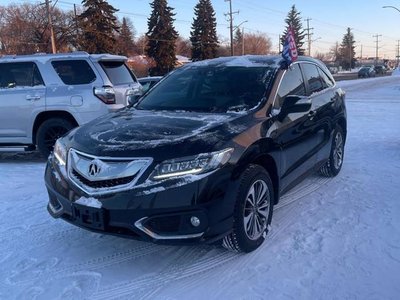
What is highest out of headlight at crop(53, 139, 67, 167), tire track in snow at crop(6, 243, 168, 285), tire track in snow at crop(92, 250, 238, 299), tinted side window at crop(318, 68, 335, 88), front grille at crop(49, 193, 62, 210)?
tinted side window at crop(318, 68, 335, 88)

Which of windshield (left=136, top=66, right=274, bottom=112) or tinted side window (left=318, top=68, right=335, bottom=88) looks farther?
tinted side window (left=318, top=68, right=335, bottom=88)

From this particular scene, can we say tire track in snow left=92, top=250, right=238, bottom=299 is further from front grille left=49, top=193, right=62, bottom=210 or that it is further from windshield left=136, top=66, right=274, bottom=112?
windshield left=136, top=66, right=274, bottom=112

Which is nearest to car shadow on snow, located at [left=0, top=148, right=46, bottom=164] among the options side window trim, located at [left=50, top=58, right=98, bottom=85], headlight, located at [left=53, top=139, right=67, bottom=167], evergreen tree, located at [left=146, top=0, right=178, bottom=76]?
side window trim, located at [left=50, top=58, right=98, bottom=85]

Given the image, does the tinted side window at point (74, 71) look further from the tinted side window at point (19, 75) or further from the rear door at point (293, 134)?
the rear door at point (293, 134)

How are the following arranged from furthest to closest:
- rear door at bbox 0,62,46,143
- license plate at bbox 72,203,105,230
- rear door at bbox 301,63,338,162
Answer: rear door at bbox 0,62,46,143, rear door at bbox 301,63,338,162, license plate at bbox 72,203,105,230

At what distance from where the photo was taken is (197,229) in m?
3.26

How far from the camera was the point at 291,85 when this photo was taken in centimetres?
480

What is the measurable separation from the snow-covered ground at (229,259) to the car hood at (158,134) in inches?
38.7

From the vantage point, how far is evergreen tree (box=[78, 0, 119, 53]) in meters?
44.0

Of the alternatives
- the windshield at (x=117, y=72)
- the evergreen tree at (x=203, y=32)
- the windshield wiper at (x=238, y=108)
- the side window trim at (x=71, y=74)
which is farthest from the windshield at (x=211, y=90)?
the evergreen tree at (x=203, y=32)

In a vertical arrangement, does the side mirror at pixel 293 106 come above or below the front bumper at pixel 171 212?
above

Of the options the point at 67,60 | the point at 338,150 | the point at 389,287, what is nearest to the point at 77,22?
the point at 67,60

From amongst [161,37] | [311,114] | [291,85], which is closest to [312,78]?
[311,114]

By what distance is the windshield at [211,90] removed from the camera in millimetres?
4367
